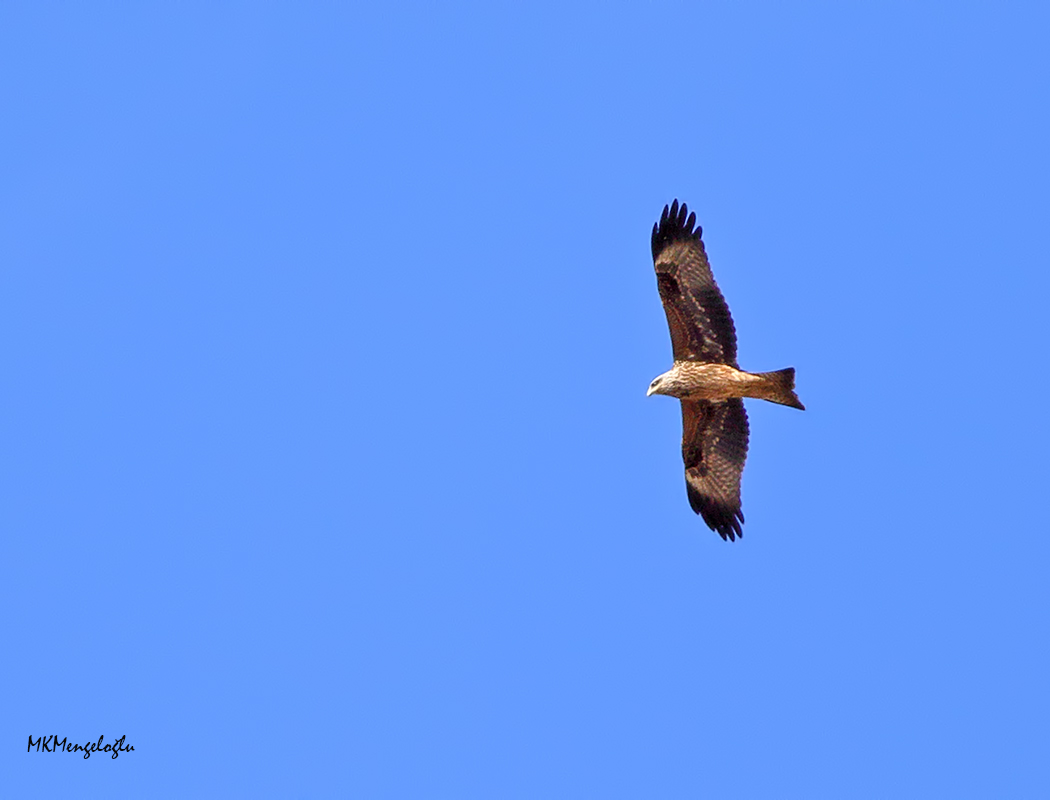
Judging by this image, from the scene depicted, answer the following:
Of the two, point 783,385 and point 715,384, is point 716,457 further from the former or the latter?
point 783,385

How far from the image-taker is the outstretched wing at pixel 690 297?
17.1 metres

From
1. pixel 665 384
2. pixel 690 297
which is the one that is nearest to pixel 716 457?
pixel 665 384

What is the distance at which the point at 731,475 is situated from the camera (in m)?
18.2

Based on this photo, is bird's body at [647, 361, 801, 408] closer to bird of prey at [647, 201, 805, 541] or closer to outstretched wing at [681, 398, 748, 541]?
bird of prey at [647, 201, 805, 541]

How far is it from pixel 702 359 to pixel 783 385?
4.17 ft

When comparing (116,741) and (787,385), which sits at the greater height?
(787,385)

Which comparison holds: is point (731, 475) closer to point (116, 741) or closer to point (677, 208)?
point (677, 208)

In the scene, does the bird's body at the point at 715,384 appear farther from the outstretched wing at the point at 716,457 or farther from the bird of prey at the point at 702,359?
the outstretched wing at the point at 716,457

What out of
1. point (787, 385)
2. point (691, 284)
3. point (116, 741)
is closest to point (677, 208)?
point (691, 284)

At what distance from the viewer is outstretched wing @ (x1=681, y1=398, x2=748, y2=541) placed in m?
17.9

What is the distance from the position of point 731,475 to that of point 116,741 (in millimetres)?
8676

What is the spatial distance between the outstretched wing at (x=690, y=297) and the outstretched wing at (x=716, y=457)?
86 cm

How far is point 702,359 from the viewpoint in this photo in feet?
57.0

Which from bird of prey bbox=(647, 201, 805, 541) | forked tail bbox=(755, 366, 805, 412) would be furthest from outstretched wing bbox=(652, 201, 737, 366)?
forked tail bbox=(755, 366, 805, 412)
